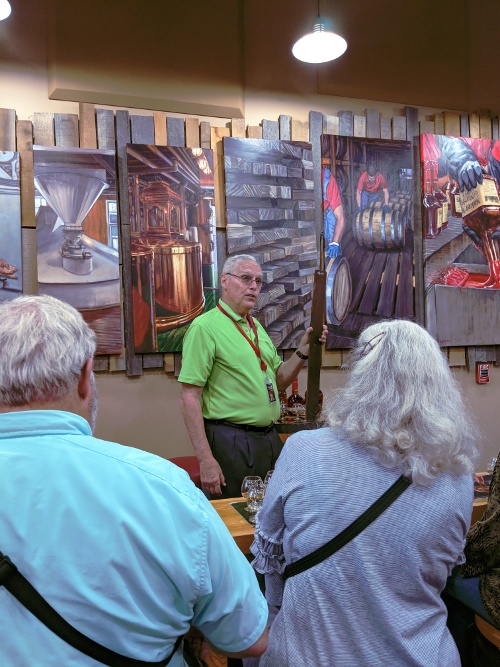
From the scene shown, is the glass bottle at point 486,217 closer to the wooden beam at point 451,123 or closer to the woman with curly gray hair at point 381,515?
the wooden beam at point 451,123

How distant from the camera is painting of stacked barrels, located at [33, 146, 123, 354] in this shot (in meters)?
3.70

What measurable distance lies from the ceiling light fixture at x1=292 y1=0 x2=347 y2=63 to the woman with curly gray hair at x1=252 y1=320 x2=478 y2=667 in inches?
112

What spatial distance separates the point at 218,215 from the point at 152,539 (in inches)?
134

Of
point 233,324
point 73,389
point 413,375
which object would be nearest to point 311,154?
point 233,324

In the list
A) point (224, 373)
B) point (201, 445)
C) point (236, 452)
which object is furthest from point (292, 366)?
point (201, 445)

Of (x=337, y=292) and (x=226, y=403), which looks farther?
(x=337, y=292)

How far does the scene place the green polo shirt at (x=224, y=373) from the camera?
115 inches

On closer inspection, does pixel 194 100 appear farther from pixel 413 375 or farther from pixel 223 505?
pixel 413 375

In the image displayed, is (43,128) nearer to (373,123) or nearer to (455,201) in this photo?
(373,123)

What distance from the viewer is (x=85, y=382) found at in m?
1.07

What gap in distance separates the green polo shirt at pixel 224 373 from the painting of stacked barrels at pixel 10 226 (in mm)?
1391

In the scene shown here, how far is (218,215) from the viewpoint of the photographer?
4.13m

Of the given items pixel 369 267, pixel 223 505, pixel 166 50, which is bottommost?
pixel 223 505

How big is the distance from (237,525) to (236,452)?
2.82 ft
